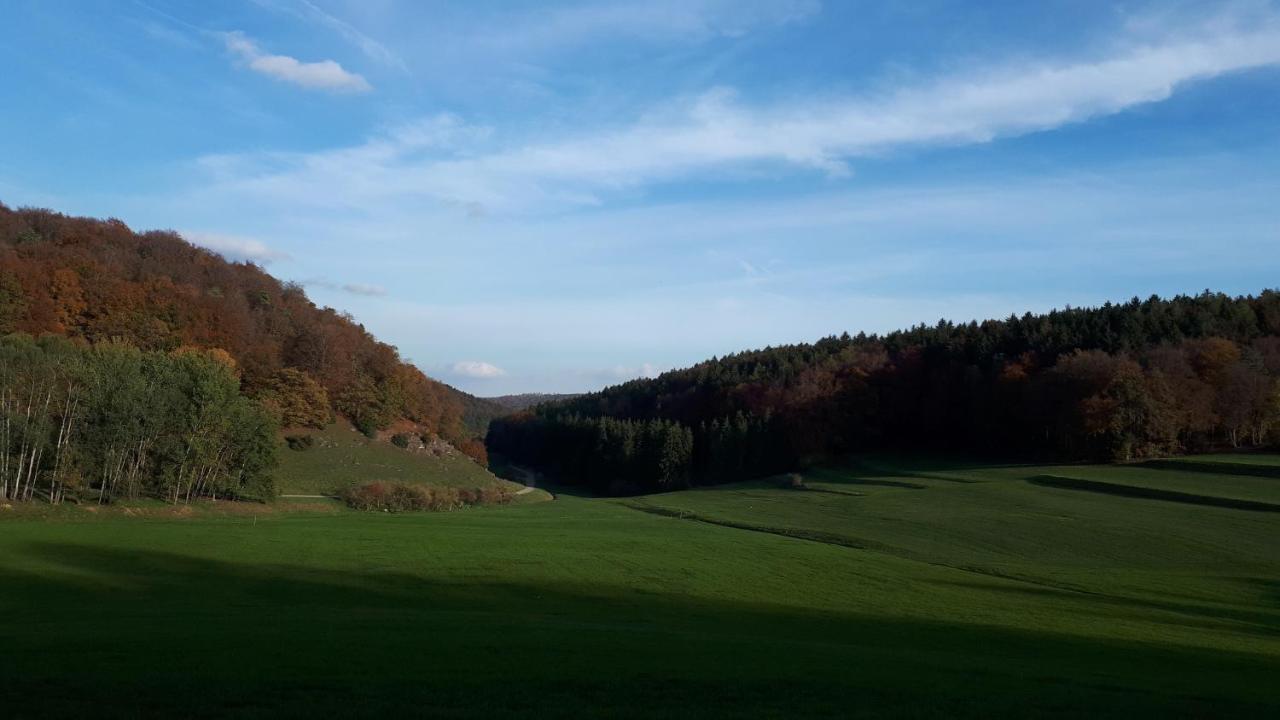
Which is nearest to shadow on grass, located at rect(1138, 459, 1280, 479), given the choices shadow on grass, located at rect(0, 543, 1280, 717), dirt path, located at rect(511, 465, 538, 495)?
shadow on grass, located at rect(0, 543, 1280, 717)

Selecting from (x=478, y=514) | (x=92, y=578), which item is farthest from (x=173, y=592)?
(x=478, y=514)

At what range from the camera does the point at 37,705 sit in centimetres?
1027

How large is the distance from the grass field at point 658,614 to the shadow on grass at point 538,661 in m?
0.09

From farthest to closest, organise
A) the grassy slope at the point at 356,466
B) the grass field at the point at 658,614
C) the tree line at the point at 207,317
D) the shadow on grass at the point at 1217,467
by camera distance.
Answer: the tree line at the point at 207,317 → the grassy slope at the point at 356,466 → the shadow on grass at the point at 1217,467 → the grass field at the point at 658,614

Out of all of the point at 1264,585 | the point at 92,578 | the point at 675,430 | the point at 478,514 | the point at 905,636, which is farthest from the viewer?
the point at 675,430

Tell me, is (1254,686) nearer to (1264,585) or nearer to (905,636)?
(905,636)

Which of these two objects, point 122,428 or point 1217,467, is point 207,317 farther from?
point 1217,467

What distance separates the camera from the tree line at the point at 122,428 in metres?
53.5

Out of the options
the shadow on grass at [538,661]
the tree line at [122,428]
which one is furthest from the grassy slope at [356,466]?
the shadow on grass at [538,661]

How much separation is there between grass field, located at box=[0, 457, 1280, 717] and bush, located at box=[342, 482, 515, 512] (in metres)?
16.9

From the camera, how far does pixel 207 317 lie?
9212cm

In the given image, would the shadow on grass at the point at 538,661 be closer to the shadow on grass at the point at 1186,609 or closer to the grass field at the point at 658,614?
the grass field at the point at 658,614

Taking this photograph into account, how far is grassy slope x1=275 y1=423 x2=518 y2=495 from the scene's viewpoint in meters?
77.6

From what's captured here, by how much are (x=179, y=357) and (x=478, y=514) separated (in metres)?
28.8
